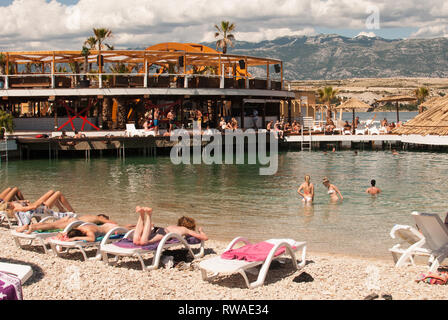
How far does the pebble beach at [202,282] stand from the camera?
7.45 meters

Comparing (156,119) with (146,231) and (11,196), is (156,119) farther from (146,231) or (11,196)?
(146,231)

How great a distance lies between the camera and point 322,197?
18.5 metres

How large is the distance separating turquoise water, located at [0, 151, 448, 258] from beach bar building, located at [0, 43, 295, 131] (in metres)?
4.49

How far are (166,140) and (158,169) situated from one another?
5.87m

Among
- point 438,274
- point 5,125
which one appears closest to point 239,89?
point 5,125

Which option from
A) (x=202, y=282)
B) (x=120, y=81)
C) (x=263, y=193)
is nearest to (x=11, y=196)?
(x=202, y=282)

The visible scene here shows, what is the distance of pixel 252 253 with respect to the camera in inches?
329

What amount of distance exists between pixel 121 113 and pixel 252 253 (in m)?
30.4

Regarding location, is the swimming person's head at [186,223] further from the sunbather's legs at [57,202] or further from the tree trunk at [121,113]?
the tree trunk at [121,113]

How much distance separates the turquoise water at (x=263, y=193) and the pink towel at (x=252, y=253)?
3197 mm

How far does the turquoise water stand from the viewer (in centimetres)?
1369

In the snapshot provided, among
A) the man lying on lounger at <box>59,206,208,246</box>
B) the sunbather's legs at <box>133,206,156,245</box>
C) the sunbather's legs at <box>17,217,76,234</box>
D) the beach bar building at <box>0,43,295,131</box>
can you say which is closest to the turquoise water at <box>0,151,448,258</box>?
the man lying on lounger at <box>59,206,208,246</box>

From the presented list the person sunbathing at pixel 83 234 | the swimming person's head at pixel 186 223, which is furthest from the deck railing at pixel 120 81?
the person sunbathing at pixel 83 234

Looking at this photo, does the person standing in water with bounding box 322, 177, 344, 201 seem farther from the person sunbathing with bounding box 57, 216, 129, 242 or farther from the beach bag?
the beach bag
